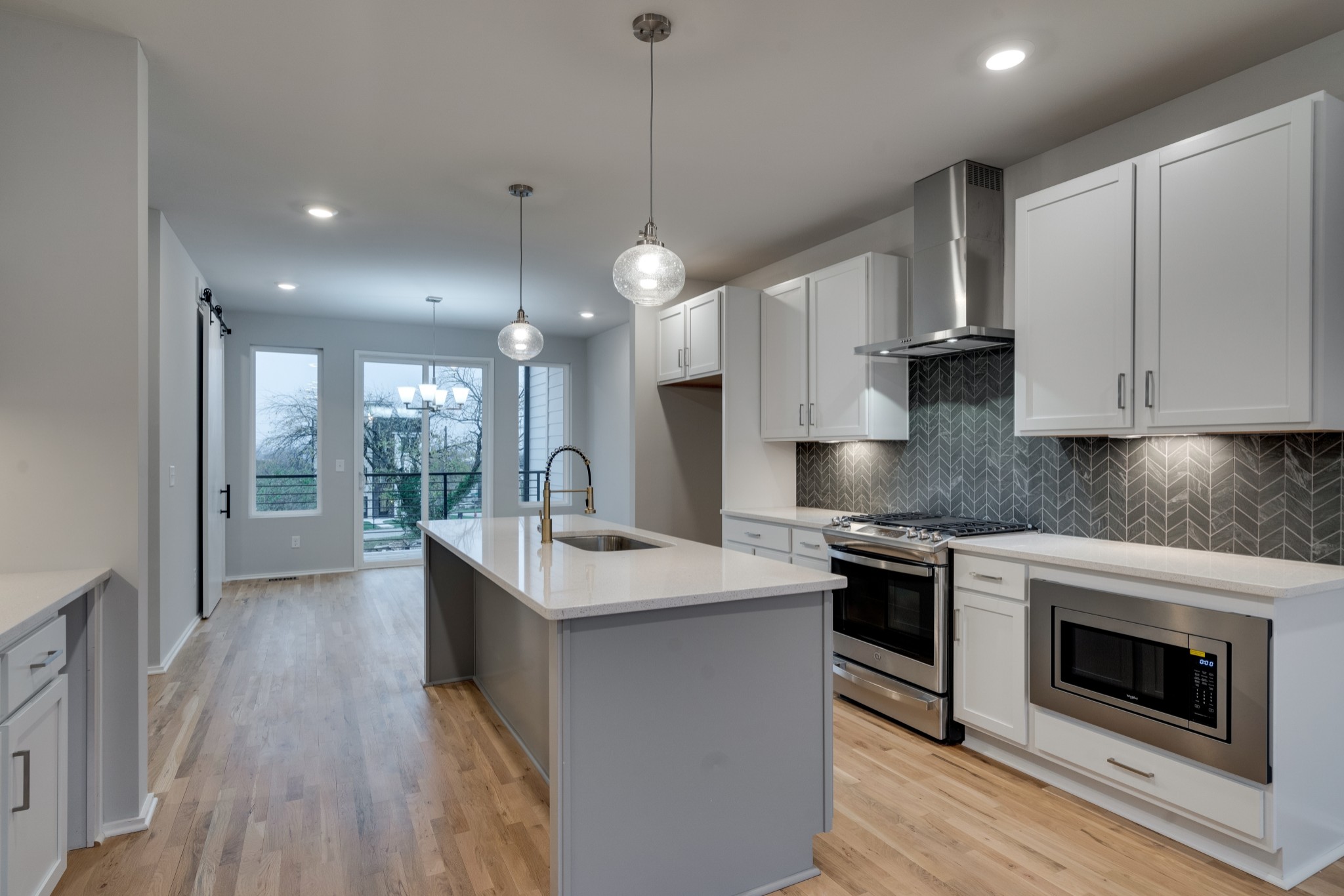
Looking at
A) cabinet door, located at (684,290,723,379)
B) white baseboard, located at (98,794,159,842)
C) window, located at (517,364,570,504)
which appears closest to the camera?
white baseboard, located at (98,794,159,842)

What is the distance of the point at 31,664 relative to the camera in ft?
5.92

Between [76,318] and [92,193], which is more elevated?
[92,193]

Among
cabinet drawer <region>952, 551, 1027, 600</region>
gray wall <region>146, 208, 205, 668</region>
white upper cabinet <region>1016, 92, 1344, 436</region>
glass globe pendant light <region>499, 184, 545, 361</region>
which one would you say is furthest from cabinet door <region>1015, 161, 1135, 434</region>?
gray wall <region>146, 208, 205, 668</region>

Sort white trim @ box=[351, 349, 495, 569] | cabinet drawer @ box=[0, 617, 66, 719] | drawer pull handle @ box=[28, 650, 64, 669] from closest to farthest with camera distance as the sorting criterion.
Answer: cabinet drawer @ box=[0, 617, 66, 719] < drawer pull handle @ box=[28, 650, 64, 669] < white trim @ box=[351, 349, 495, 569]

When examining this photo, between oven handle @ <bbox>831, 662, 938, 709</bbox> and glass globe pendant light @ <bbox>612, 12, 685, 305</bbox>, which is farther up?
glass globe pendant light @ <bbox>612, 12, 685, 305</bbox>

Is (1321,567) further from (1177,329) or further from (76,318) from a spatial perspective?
(76,318)

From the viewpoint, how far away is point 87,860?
2168 millimetres

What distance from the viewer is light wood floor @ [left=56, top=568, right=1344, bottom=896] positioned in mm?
2078

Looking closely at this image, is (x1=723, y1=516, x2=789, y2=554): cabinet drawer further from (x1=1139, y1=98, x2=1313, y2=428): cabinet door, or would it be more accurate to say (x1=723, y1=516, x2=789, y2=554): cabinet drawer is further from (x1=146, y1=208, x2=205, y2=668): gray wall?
(x1=146, y1=208, x2=205, y2=668): gray wall

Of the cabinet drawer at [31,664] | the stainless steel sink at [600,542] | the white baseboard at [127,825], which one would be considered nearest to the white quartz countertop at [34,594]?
the cabinet drawer at [31,664]

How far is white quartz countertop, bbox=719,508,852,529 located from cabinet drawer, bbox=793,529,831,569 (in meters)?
0.04

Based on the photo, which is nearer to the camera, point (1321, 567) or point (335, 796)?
point (1321, 567)

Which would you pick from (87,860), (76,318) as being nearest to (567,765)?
(87,860)

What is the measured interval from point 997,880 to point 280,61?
3471mm
